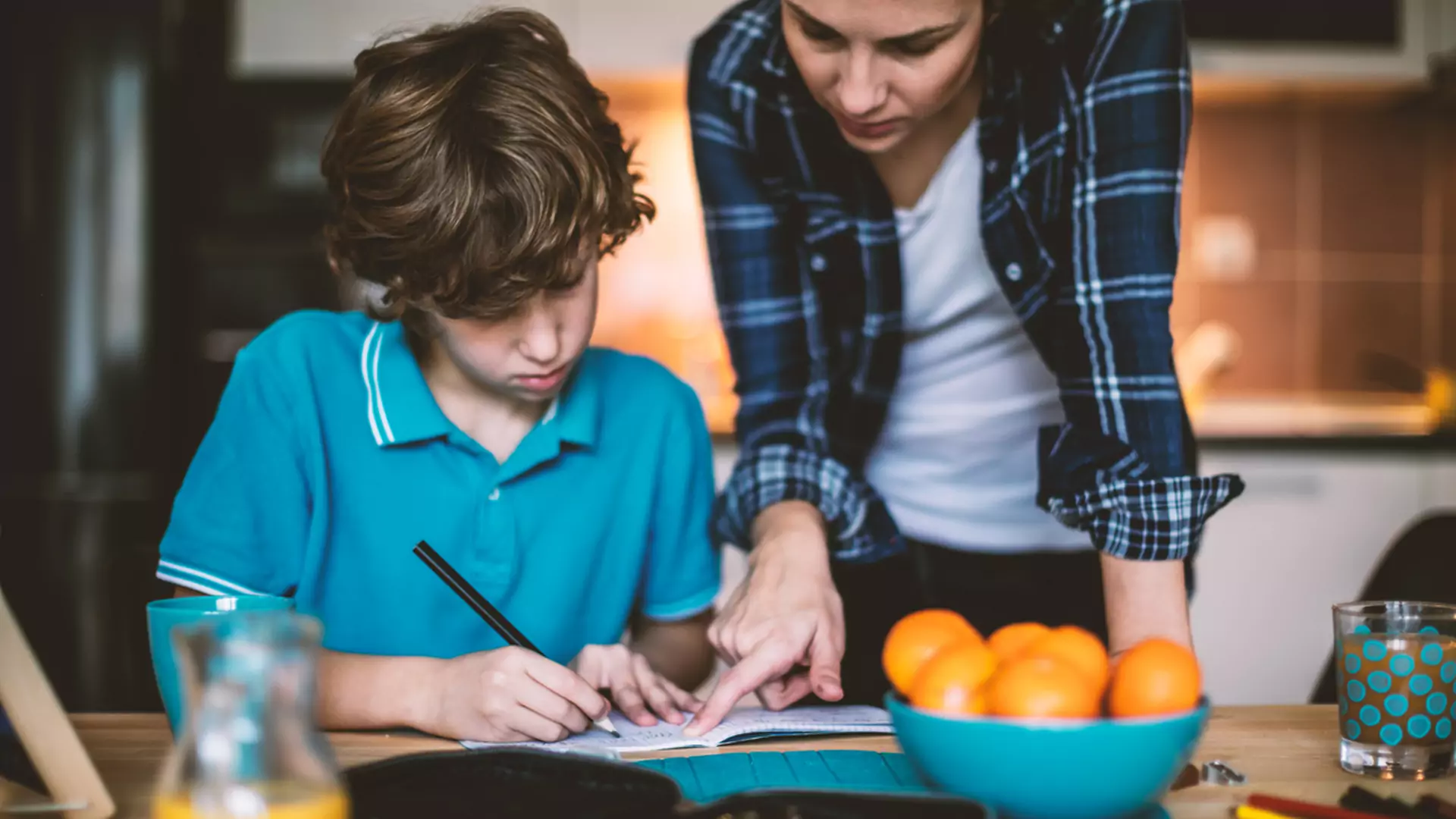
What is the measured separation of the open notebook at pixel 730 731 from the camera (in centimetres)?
84

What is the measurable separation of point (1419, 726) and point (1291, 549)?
1992mm

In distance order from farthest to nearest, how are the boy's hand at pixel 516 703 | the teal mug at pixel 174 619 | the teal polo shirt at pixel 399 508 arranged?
the teal polo shirt at pixel 399 508 → the boy's hand at pixel 516 703 → the teal mug at pixel 174 619

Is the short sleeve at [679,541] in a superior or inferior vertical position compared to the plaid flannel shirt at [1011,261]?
inferior

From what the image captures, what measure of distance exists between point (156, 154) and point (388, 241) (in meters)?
1.76

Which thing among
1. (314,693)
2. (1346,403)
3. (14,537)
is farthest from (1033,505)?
(1346,403)

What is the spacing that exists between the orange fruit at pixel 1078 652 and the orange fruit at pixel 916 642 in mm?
43

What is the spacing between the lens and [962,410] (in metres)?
1.43

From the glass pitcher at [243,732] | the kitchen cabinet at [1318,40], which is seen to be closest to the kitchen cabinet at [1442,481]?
the kitchen cabinet at [1318,40]

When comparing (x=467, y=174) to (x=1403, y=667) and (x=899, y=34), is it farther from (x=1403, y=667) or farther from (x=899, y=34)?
(x=1403, y=667)

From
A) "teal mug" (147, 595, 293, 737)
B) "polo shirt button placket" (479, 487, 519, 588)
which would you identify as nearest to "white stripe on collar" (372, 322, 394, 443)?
"polo shirt button placket" (479, 487, 519, 588)

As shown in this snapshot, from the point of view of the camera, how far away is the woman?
98cm

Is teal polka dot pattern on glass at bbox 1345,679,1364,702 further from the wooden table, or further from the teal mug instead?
the teal mug

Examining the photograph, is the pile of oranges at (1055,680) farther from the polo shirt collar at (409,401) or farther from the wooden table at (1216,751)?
the polo shirt collar at (409,401)

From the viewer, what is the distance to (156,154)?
2.56 metres
